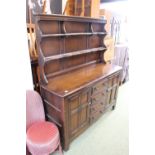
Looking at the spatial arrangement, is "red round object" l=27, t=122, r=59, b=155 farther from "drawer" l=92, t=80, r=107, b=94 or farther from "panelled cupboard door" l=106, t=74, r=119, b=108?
"panelled cupboard door" l=106, t=74, r=119, b=108

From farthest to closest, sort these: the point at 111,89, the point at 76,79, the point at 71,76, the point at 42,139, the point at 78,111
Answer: the point at 111,89 < the point at 71,76 < the point at 76,79 < the point at 78,111 < the point at 42,139

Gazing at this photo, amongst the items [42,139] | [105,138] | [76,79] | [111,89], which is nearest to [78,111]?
[76,79]

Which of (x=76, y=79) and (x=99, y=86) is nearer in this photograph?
(x=76, y=79)

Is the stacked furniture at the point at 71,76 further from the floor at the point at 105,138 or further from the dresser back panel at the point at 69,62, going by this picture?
the floor at the point at 105,138

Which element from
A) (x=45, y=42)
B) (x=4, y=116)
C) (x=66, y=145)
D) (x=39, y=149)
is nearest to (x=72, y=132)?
(x=66, y=145)

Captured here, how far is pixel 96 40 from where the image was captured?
268cm

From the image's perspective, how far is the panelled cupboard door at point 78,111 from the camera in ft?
5.56

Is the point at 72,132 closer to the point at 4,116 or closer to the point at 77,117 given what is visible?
the point at 77,117

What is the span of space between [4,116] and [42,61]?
1.20 meters

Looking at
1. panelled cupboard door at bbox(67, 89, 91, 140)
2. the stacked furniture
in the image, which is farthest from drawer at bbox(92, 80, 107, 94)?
panelled cupboard door at bbox(67, 89, 91, 140)

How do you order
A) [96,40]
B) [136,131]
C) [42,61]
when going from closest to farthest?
[136,131]
[42,61]
[96,40]

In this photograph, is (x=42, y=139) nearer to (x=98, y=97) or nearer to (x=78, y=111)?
(x=78, y=111)

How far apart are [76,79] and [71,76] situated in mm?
A: 140

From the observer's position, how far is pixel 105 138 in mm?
2135
